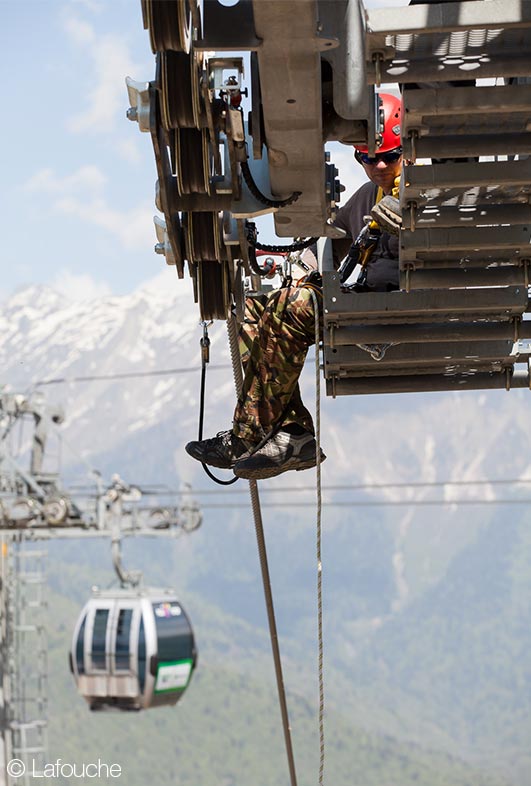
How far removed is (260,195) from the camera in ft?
15.8

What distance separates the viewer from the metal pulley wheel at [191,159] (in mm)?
4598

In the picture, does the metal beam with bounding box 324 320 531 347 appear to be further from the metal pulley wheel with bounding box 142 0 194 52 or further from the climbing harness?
the metal pulley wheel with bounding box 142 0 194 52

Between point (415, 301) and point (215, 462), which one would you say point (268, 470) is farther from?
point (415, 301)

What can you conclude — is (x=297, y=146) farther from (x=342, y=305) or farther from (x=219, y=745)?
(x=219, y=745)

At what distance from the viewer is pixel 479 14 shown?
3.97 metres

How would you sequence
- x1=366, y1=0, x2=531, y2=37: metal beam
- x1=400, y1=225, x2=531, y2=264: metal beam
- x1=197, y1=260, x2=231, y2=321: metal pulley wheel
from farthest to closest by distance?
x1=197, y1=260, x2=231, y2=321: metal pulley wheel → x1=400, y1=225, x2=531, y2=264: metal beam → x1=366, y1=0, x2=531, y2=37: metal beam

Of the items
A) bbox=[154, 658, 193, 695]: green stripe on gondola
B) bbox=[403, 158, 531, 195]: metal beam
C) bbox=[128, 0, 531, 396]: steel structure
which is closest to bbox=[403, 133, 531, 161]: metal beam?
bbox=[128, 0, 531, 396]: steel structure

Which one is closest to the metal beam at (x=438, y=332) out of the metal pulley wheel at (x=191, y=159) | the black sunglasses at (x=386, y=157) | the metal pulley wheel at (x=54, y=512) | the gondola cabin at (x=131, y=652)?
the black sunglasses at (x=386, y=157)

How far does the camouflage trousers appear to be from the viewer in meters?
6.01

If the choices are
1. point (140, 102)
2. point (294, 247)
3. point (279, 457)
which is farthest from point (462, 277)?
point (140, 102)

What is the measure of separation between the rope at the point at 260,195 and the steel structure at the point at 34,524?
1818cm

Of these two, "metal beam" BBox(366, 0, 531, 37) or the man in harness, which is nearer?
"metal beam" BBox(366, 0, 531, 37)

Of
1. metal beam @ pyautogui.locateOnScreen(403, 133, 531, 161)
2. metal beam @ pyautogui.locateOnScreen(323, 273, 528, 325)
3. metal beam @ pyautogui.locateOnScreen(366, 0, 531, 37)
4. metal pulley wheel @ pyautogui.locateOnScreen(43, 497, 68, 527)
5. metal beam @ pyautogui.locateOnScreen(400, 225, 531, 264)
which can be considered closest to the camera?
metal beam @ pyautogui.locateOnScreen(366, 0, 531, 37)

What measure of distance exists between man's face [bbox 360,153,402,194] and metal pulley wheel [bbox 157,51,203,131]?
1680mm
